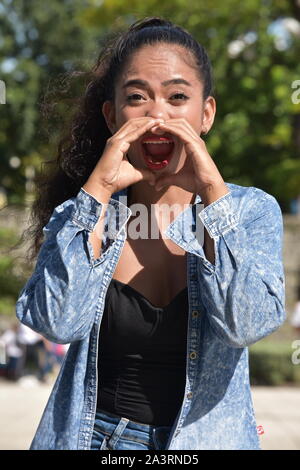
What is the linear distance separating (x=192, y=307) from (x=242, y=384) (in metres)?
0.24

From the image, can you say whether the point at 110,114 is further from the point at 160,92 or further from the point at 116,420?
the point at 116,420

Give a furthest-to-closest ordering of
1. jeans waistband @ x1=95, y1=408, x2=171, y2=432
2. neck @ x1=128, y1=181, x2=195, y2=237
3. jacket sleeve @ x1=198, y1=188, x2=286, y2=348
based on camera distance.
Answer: neck @ x1=128, y1=181, x2=195, y2=237 < jeans waistband @ x1=95, y1=408, x2=171, y2=432 < jacket sleeve @ x1=198, y1=188, x2=286, y2=348

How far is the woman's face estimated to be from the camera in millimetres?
2150

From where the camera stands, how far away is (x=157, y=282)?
220cm

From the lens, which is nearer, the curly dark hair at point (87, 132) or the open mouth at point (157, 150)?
the open mouth at point (157, 150)

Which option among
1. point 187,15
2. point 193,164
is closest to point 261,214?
point 193,164

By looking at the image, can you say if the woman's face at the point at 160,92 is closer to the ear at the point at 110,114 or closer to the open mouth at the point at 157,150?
the open mouth at the point at 157,150

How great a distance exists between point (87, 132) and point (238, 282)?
91 centimetres

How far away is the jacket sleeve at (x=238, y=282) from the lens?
189 centimetres

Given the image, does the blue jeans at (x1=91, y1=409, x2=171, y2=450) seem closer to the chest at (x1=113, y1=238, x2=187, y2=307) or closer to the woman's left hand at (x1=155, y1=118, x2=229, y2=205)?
the chest at (x1=113, y1=238, x2=187, y2=307)

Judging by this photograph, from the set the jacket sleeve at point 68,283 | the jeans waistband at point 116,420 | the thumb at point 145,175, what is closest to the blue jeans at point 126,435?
the jeans waistband at point 116,420

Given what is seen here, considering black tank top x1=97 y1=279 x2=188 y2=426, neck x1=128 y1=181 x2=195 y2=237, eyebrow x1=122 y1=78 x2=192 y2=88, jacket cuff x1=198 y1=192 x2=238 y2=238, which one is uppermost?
eyebrow x1=122 y1=78 x2=192 y2=88

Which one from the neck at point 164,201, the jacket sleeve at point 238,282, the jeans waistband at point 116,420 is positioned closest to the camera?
the jacket sleeve at point 238,282

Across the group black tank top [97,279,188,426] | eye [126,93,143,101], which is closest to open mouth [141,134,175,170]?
eye [126,93,143,101]
